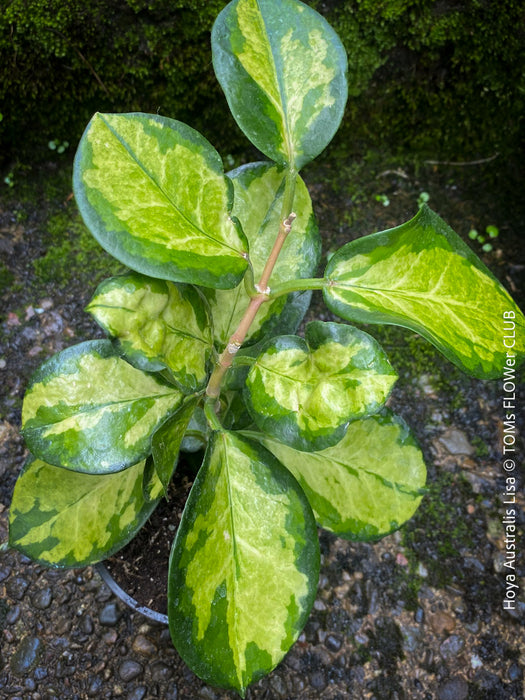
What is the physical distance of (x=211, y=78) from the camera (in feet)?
4.64

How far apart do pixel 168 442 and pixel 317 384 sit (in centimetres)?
21

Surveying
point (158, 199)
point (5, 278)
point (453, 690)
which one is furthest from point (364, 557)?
point (5, 278)

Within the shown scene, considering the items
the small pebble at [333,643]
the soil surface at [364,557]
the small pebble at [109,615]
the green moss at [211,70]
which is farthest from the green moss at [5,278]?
the small pebble at [333,643]

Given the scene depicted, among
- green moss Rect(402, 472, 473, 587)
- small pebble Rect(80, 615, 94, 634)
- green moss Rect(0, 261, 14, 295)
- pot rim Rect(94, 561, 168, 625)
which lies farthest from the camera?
green moss Rect(0, 261, 14, 295)

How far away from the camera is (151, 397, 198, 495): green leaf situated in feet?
2.45

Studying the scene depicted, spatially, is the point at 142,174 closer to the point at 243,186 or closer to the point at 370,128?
the point at 243,186

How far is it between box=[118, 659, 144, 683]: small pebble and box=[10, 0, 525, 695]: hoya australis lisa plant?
1.29 feet

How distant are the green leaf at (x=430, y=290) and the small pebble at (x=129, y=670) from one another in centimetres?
89

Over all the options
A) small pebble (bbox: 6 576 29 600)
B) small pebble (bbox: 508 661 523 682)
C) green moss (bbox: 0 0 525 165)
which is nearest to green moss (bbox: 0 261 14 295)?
green moss (bbox: 0 0 525 165)

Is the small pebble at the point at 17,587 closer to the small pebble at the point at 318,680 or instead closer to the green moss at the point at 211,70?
the small pebble at the point at 318,680

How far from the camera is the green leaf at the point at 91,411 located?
79 centimetres

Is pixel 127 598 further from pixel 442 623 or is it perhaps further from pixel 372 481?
pixel 442 623

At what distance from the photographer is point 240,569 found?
80cm

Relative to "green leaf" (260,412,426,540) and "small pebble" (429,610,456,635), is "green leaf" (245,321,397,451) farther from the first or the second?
"small pebble" (429,610,456,635)
